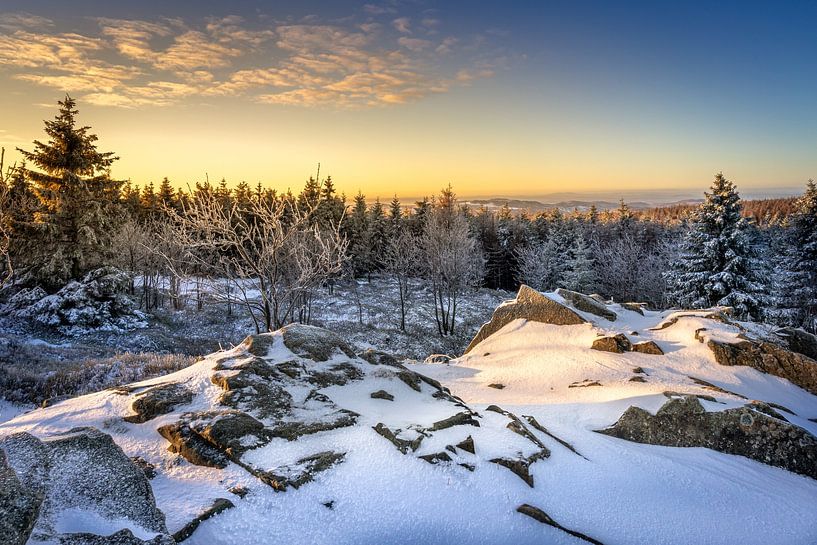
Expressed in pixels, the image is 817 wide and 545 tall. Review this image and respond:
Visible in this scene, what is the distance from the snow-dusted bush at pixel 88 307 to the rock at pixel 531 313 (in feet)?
64.4

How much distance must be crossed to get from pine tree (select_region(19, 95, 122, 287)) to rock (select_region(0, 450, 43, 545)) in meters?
24.0

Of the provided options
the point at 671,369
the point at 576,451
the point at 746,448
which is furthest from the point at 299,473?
the point at 671,369

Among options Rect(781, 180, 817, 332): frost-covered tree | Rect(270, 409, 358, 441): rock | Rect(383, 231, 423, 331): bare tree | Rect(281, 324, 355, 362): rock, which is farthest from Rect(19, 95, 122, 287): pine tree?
Rect(781, 180, 817, 332): frost-covered tree

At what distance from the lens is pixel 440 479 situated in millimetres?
4262

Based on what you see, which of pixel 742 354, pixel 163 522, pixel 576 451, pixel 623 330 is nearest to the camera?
pixel 163 522

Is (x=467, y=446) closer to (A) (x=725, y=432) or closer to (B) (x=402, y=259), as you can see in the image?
(A) (x=725, y=432)

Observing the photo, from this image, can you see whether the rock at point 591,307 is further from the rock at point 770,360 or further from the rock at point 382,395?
the rock at point 382,395

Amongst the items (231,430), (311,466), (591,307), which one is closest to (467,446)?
(311,466)

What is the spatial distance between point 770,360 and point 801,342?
2.51 m

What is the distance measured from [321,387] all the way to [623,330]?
10268 millimetres

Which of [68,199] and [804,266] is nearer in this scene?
[68,199]

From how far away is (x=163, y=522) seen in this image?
314cm

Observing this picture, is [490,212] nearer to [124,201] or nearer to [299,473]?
[124,201]

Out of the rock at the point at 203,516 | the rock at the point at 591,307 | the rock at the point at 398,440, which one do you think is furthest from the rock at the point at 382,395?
the rock at the point at 591,307
